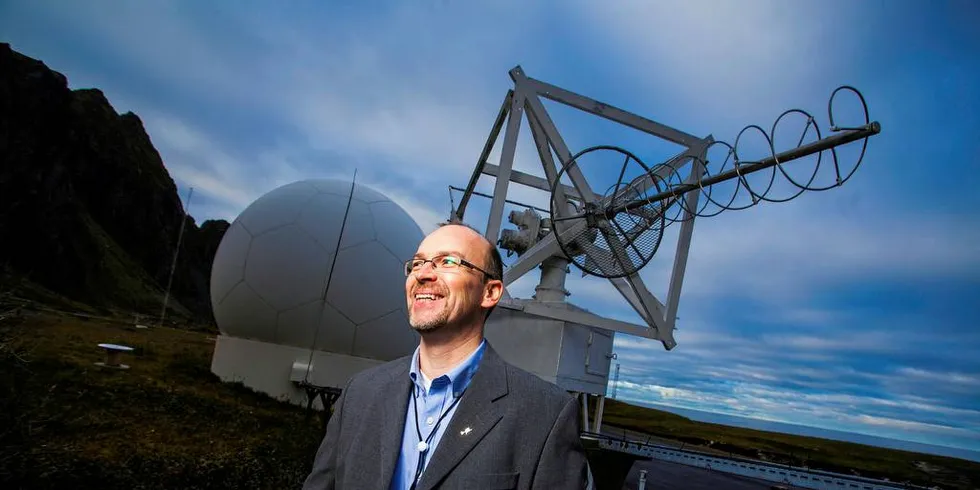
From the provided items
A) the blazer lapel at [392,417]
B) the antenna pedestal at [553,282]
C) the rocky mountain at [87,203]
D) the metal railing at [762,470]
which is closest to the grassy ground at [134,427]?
the blazer lapel at [392,417]

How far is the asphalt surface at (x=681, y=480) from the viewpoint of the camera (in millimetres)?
20359

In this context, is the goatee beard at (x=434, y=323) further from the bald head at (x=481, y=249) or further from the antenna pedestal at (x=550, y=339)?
the antenna pedestal at (x=550, y=339)

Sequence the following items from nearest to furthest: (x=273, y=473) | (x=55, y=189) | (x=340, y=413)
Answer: (x=340, y=413) → (x=273, y=473) → (x=55, y=189)

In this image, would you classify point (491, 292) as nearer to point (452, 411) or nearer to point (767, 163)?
point (452, 411)

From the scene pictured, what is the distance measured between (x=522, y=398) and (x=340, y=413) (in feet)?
3.18

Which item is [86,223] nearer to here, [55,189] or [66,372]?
[55,189]

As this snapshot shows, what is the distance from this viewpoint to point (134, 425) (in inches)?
416

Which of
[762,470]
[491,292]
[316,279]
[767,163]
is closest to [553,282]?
[762,470]

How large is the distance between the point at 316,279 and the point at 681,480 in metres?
16.0

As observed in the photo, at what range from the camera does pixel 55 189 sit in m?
90.8

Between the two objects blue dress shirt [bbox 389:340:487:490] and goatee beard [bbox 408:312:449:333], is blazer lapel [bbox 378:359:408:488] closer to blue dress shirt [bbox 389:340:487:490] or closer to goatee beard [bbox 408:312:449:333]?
blue dress shirt [bbox 389:340:487:490]

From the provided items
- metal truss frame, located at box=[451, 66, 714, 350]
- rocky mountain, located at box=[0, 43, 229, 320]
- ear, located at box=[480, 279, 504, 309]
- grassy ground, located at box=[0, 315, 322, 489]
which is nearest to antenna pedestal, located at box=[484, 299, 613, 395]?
metal truss frame, located at box=[451, 66, 714, 350]

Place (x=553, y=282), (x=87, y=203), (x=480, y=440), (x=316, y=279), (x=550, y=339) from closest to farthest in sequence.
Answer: (x=480, y=440) < (x=550, y=339) < (x=553, y=282) < (x=316, y=279) < (x=87, y=203)

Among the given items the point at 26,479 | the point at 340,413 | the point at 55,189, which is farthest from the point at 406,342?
the point at 55,189
